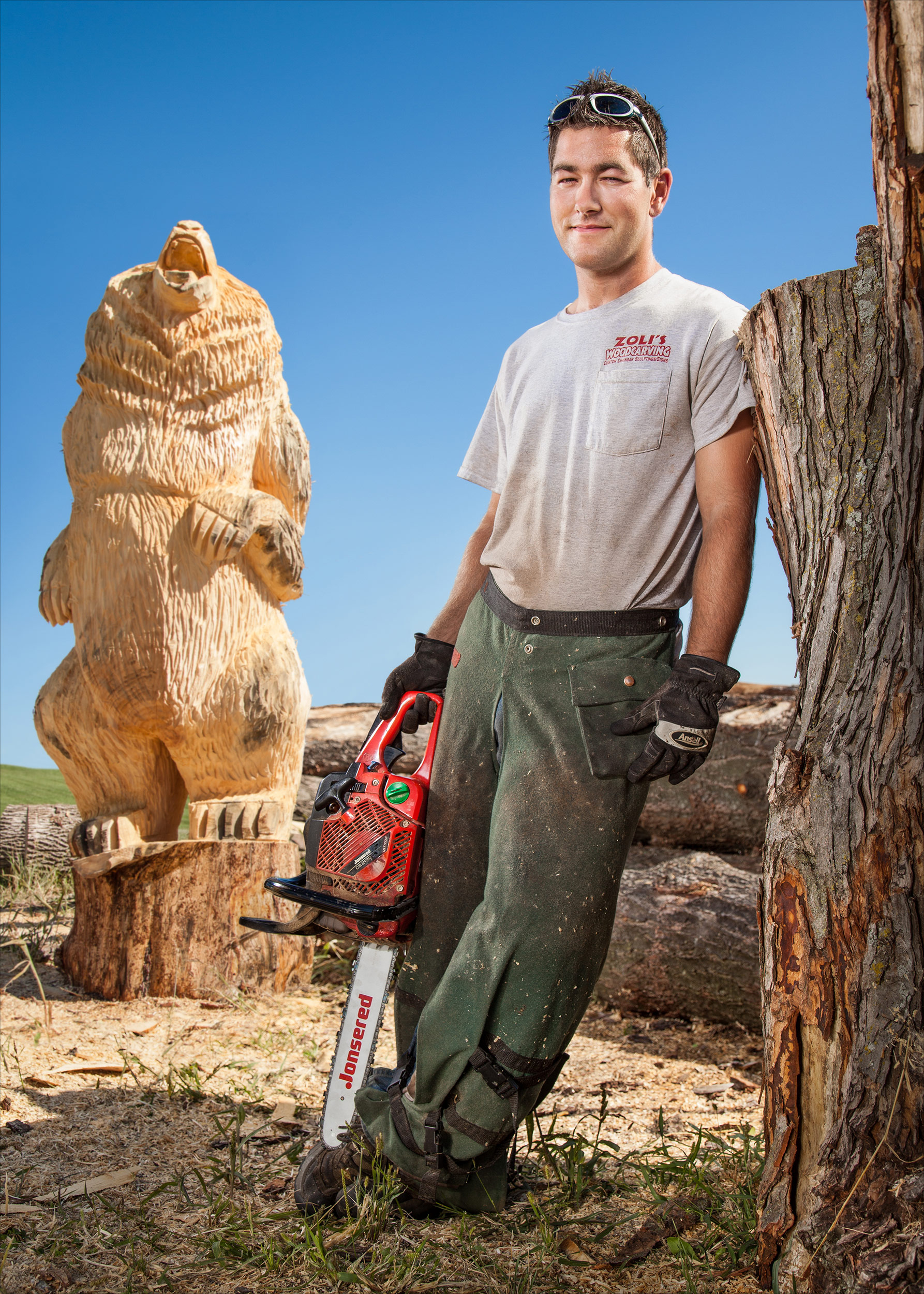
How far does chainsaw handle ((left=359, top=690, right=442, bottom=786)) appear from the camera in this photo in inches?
106

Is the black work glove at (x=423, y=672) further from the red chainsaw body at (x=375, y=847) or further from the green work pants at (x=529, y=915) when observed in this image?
the green work pants at (x=529, y=915)

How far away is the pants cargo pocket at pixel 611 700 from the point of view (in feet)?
8.05

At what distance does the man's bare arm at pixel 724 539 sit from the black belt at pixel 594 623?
144 millimetres

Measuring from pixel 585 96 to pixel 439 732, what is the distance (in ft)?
5.82

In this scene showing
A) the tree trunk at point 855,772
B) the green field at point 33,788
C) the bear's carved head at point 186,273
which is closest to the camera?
the tree trunk at point 855,772

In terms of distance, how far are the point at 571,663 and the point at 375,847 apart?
698 millimetres

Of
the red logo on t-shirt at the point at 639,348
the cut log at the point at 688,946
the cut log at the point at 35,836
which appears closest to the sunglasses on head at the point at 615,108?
the red logo on t-shirt at the point at 639,348

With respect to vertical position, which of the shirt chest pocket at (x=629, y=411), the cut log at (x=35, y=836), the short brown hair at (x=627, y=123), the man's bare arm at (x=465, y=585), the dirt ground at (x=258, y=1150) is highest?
the short brown hair at (x=627, y=123)

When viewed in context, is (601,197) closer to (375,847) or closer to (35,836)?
(375,847)

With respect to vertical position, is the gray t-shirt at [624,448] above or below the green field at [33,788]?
above

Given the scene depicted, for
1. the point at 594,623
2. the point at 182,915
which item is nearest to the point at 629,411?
the point at 594,623

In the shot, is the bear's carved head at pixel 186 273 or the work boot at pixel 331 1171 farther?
the bear's carved head at pixel 186 273

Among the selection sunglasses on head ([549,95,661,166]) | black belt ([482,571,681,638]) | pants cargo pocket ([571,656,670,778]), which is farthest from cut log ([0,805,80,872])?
sunglasses on head ([549,95,661,166])

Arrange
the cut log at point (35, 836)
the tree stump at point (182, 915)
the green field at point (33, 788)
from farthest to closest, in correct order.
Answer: the green field at point (33, 788) → the cut log at point (35, 836) → the tree stump at point (182, 915)
